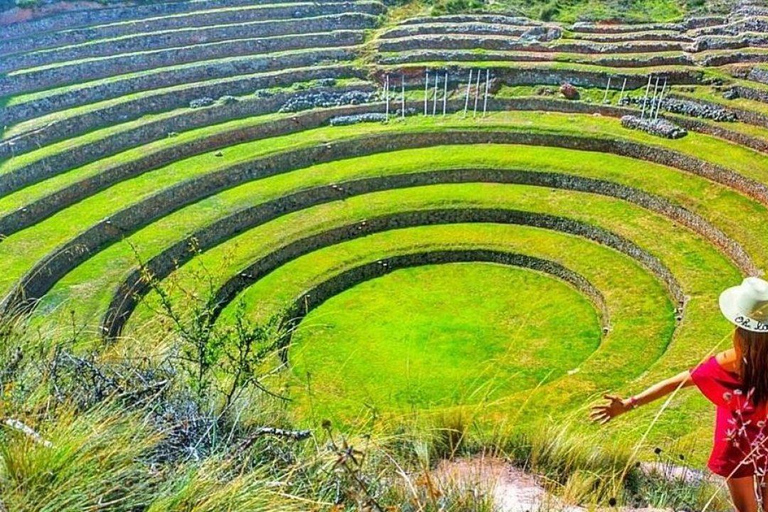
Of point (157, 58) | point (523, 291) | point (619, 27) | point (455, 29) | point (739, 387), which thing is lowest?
point (523, 291)

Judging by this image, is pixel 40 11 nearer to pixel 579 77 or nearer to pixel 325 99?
pixel 325 99

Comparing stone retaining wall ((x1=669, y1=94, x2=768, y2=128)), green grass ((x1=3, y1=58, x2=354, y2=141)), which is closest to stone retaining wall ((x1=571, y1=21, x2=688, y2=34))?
stone retaining wall ((x1=669, y1=94, x2=768, y2=128))

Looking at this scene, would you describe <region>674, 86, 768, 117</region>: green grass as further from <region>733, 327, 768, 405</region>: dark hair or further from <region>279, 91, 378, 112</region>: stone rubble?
<region>733, 327, 768, 405</region>: dark hair

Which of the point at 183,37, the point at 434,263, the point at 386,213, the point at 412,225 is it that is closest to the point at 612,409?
the point at 434,263

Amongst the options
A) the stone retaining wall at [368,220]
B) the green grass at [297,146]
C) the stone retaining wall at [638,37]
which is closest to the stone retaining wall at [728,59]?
the stone retaining wall at [638,37]

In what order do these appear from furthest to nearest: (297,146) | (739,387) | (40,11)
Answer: (40,11) → (297,146) → (739,387)

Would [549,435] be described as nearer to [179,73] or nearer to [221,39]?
[179,73]

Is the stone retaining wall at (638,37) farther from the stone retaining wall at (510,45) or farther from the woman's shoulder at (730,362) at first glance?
the woman's shoulder at (730,362)
